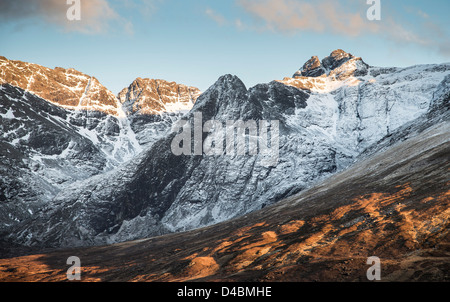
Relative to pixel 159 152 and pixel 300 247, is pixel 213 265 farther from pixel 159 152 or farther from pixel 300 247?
pixel 159 152

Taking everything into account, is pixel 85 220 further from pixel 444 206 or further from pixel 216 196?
pixel 444 206

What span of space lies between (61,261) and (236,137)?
116 meters

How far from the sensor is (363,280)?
2955 centimetres

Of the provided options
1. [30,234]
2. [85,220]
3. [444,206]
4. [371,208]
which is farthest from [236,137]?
[444,206]

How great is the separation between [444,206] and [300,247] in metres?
18.0

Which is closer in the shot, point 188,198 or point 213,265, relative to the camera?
point 213,265

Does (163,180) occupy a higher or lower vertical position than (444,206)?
higher
